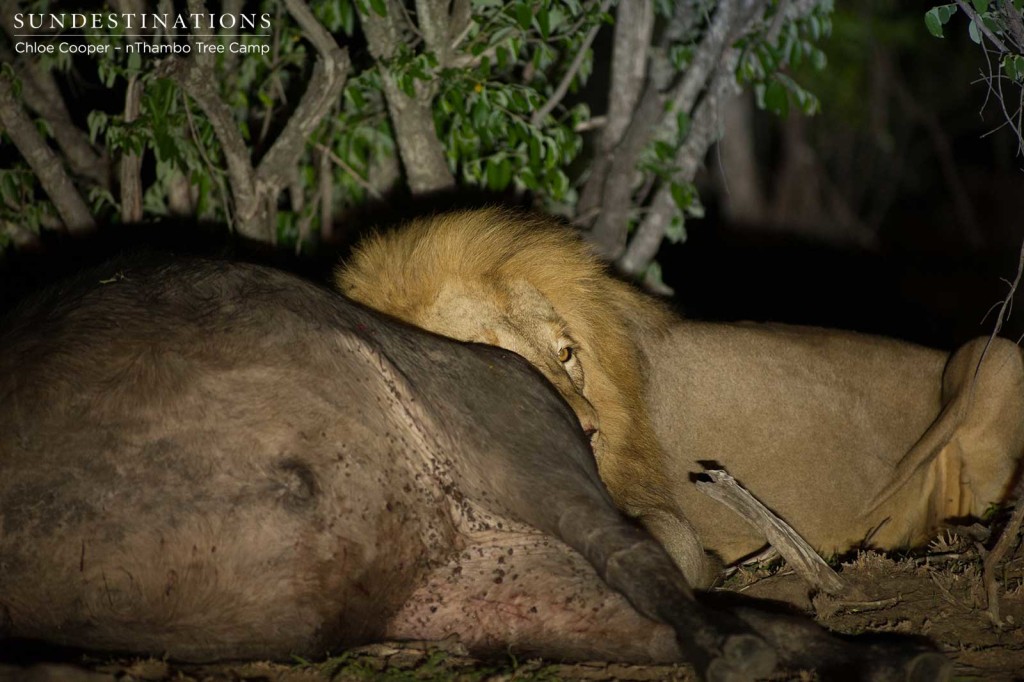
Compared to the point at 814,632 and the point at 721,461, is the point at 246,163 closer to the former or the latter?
the point at 721,461

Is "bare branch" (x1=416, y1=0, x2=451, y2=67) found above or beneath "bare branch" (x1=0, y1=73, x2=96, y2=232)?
above

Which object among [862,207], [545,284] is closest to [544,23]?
[545,284]

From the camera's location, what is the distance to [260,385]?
272 cm

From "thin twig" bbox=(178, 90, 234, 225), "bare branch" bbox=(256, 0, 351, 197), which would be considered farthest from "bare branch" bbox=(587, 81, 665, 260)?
"thin twig" bbox=(178, 90, 234, 225)

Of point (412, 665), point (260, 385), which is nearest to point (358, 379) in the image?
point (260, 385)

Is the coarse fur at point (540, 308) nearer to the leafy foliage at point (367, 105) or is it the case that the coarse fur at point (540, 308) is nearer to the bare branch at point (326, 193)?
the leafy foliage at point (367, 105)

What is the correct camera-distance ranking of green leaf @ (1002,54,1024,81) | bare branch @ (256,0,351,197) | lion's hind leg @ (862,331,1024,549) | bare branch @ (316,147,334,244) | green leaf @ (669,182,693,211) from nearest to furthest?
green leaf @ (1002,54,1024,81) → lion's hind leg @ (862,331,1024,549) → bare branch @ (256,0,351,197) → green leaf @ (669,182,693,211) → bare branch @ (316,147,334,244)

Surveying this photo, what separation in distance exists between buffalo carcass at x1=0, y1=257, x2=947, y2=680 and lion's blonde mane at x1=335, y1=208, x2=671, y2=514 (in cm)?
58

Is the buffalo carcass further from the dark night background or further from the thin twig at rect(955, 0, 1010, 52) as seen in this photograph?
the dark night background

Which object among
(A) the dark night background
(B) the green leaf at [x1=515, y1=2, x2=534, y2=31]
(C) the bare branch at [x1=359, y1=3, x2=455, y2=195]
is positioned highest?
(B) the green leaf at [x1=515, y1=2, x2=534, y2=31]

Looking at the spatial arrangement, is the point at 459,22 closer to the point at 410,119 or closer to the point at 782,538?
the point at 410,119

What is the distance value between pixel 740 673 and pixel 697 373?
2.09m

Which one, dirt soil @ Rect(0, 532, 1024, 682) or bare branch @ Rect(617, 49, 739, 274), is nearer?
dirt soil @ Rect(0, 532, 1024, 682)

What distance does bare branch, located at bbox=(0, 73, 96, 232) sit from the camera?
4.79 meters
